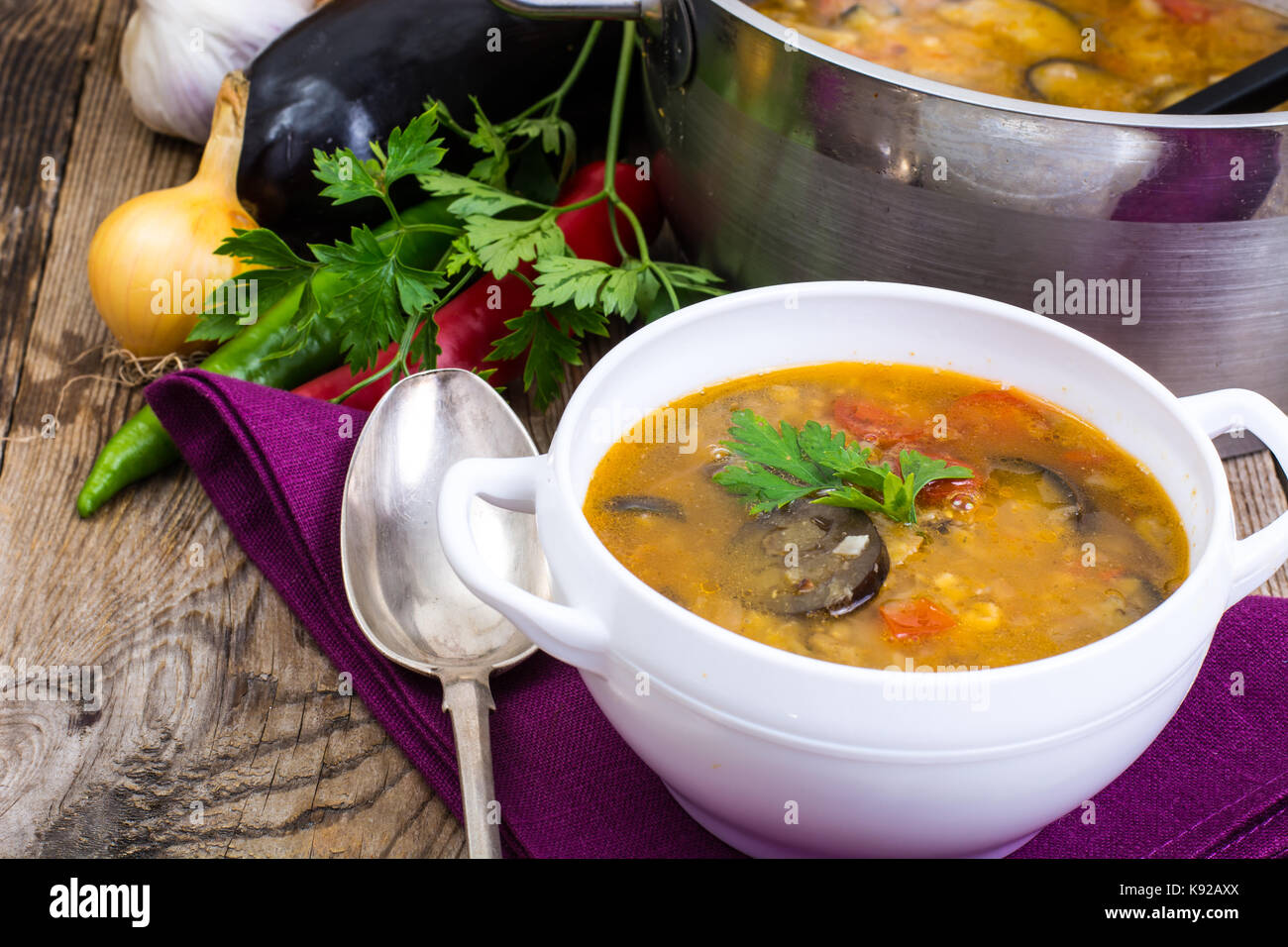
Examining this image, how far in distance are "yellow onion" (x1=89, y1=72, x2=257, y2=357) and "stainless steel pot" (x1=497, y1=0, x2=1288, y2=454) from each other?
788 millimetres

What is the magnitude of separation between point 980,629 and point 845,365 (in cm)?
46

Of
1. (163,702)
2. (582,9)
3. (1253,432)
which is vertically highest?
(582,9)

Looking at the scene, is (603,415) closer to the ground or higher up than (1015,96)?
closer to the ground

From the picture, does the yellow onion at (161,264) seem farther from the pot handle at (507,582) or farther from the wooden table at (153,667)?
the pot handle at (507,582)

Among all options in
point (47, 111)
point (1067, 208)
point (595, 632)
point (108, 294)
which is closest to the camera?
point (595, 632)

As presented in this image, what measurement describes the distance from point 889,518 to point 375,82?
1712mm

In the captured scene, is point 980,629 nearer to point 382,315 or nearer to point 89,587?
point 382,315

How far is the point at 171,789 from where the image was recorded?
1.54 metres

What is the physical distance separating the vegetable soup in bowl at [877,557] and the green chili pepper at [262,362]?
0.81 metres

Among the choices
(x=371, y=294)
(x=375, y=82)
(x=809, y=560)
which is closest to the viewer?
(x=809, y=560)

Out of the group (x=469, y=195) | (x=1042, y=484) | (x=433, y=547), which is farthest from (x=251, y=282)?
(x=1042, y=484)

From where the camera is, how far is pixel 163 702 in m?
1.66

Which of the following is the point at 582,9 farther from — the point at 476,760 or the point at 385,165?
the point at 476,760

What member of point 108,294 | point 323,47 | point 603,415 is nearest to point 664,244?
point 323,47
